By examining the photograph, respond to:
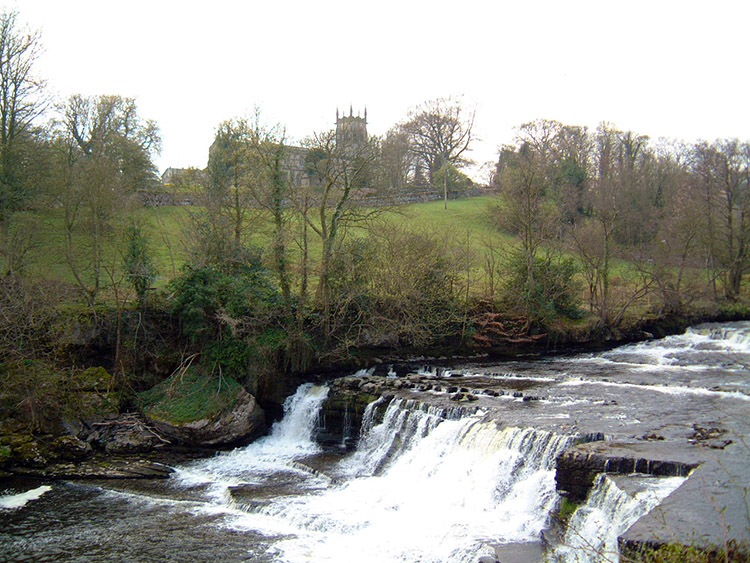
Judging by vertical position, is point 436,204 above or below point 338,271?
above

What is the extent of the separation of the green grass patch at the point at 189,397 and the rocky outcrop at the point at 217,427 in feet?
0.40

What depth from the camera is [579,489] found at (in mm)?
12016

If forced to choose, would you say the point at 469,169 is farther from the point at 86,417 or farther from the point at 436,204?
the point at 86,417

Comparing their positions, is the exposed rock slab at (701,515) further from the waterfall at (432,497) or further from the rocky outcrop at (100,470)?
the rocky outcrop at (100,470)

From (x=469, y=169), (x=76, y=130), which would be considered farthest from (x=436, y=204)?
(x=76, y=130)

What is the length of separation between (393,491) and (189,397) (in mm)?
8345

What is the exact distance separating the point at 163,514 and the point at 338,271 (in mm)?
11562

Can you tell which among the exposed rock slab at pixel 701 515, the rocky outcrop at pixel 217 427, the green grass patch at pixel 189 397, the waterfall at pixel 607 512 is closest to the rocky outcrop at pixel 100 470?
the rocky outcrop at pixel 217 427

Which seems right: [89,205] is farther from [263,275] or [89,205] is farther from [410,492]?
[410,492]

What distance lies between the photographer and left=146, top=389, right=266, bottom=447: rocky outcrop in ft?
61.3

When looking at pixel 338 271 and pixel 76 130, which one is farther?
pixel 76 130

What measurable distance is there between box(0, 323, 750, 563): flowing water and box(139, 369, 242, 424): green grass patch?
1769mm

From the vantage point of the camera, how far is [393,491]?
1479 centimetres

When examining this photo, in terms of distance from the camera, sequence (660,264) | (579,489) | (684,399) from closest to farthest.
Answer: (579,489) → (684,399) → (660,264)
